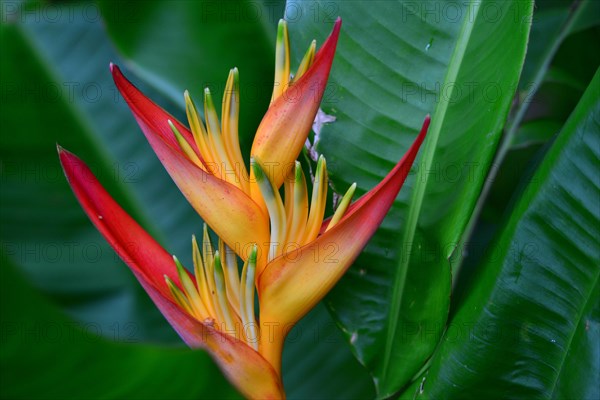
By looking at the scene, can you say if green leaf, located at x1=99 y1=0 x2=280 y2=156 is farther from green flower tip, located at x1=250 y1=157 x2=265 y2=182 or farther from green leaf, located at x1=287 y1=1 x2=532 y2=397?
green flower tip, located at x1=250 y1=157 x2=265 y2=182

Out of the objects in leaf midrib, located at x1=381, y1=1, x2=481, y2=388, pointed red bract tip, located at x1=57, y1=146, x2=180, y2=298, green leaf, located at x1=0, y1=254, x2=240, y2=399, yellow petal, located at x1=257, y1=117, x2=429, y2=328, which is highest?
leaf midrib, located at x1=381, y1=1, x2=481, y2=388

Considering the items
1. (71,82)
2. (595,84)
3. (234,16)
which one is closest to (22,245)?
(71,82)

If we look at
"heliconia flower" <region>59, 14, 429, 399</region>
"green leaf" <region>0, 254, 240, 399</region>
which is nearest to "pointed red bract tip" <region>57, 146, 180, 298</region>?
"heliconia flower" <region>59, 14, 429, 399</region>

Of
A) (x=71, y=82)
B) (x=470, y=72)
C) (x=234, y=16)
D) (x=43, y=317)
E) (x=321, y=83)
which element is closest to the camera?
(x=43, y=317)

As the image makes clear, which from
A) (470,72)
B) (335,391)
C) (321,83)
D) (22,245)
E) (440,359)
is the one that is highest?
(470,72)

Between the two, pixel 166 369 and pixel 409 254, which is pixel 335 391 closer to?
pixel 409 254

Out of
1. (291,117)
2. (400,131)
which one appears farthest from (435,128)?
(291,117)

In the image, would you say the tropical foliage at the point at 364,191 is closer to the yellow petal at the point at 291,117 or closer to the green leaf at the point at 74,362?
the green leaf at the point at 74,362
